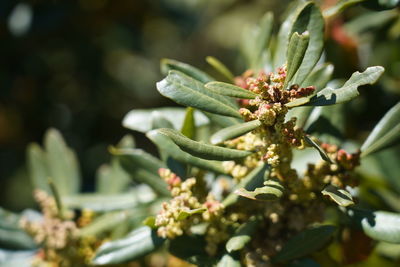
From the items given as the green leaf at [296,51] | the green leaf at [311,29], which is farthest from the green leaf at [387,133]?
the green leaf at [296,51]

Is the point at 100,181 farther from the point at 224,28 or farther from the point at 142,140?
the point at 224,28

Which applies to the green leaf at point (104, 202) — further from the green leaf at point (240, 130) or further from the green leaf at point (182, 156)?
the green leaf at point (240, 130)

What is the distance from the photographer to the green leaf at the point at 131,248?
129 cm

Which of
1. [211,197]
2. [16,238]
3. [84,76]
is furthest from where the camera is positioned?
[84,76]

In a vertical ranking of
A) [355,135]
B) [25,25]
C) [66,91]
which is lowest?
[355,135]

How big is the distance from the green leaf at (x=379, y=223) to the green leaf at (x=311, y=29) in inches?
14.7

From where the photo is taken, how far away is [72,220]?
5.51ft

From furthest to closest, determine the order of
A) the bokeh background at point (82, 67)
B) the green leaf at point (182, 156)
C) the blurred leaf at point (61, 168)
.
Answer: the bokeh background at point (82, 67)
the blurred leaf at point (61, 168)
the green leaf at point (182, 156)

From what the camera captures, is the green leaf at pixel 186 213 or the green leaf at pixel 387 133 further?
the green leaf at pixel 387 133

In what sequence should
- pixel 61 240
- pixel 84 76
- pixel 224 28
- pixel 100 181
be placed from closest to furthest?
pixel 61 240 < pixel 100 181 < pixel 84 76 < pixel 224 28

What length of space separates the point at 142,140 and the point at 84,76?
0.64 metres

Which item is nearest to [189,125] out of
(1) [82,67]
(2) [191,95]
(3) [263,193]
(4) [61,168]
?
(2) [191,95]

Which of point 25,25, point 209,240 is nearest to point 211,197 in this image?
point 209,240

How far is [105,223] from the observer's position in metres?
1.54
